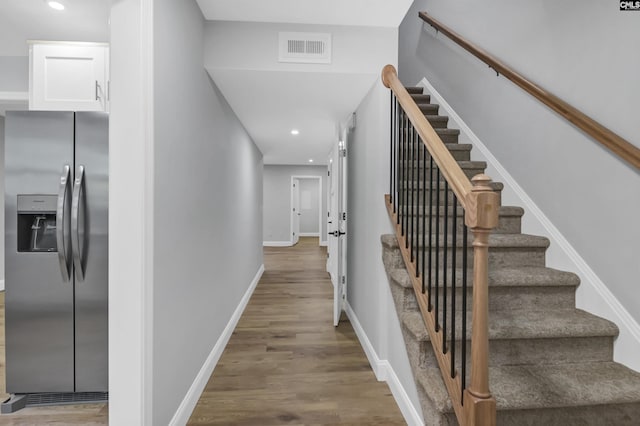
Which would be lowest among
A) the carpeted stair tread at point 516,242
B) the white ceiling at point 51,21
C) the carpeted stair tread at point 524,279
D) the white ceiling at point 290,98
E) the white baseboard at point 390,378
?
the white baseboard at point 390,378

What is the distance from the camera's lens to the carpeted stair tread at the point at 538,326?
4.56 ft

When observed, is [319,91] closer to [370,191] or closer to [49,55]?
[370,191]

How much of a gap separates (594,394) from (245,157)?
3.49 meters

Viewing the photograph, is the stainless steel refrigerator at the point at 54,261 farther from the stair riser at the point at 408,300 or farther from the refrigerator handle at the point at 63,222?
the stair riser at the point at 408,300

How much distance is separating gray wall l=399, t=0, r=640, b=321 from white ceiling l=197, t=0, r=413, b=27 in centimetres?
98

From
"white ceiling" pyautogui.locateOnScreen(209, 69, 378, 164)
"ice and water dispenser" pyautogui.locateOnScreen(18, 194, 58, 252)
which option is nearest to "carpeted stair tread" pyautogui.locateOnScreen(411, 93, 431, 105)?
"white ceiling" pyautogui.locateOnScreen(209, 69, 378, 164)

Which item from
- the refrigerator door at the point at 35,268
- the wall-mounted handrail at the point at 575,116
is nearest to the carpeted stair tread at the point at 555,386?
the wall-mounted handrail at the point at 575,116

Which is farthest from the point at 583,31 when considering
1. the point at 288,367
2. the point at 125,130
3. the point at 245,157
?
the point at 245,157

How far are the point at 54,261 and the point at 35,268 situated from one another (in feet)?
0.40

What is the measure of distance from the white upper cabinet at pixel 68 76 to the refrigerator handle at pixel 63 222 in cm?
56

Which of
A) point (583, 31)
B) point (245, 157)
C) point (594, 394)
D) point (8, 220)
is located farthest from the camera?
point (245, 157)

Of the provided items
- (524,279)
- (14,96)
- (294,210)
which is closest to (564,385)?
(524,279)

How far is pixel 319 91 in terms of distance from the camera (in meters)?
2.47

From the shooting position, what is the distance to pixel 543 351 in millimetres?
1414
